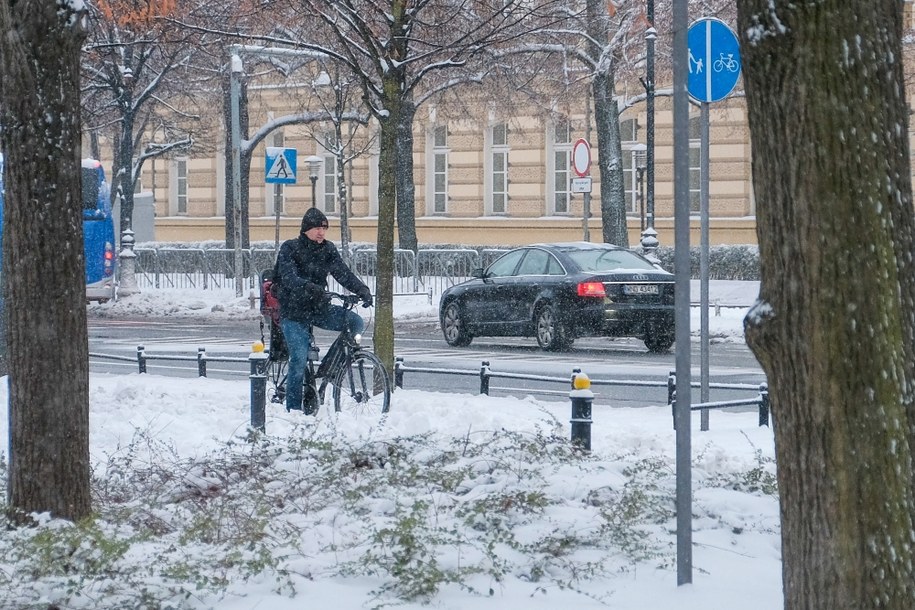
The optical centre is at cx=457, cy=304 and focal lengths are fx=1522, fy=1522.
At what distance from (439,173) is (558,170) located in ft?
13.5

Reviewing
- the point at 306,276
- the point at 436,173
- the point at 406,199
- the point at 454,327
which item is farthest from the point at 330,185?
the point at 306,276

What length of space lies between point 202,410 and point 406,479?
4.39 m

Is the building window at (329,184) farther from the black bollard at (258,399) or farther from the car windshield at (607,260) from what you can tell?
the black bollard at (258,399)

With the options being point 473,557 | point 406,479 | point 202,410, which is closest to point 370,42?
point 202,410

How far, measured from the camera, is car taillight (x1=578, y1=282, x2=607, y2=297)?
18.6 metres

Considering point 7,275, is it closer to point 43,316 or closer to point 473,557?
point 43,316

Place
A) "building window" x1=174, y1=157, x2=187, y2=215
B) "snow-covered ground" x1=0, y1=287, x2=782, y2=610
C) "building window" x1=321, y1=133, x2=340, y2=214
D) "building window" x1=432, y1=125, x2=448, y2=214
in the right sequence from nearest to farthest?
1. "snow-covered ground" x1=0, y1=287, x2=782, y2=610
2. "building window" x1=432, y1=125, x2=448, y2=214
3. "building window" x1=321, y1=133, x2=340, y2=214
4. "building window" x1=174, y1=157, x2=187, y2=215

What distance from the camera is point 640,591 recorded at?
18.8 ft

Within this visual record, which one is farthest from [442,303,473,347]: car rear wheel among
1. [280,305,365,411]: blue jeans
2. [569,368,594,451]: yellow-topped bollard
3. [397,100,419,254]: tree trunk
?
[397,100,419,254]: tree trunk

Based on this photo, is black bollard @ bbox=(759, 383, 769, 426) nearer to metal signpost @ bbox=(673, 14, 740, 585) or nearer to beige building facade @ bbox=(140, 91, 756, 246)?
metal signpost @ bbox=(673, 14, 740, 585)

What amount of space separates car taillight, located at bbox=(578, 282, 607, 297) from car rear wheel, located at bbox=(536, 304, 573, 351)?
0.56 metres

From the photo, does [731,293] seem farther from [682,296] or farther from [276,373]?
[682,296]

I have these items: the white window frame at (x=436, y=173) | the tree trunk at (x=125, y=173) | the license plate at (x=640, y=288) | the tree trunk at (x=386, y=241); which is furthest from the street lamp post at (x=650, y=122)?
the white window frame at (x=436, y=173)

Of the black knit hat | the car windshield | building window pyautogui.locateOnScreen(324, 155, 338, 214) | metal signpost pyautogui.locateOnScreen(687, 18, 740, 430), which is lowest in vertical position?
the car windshield
